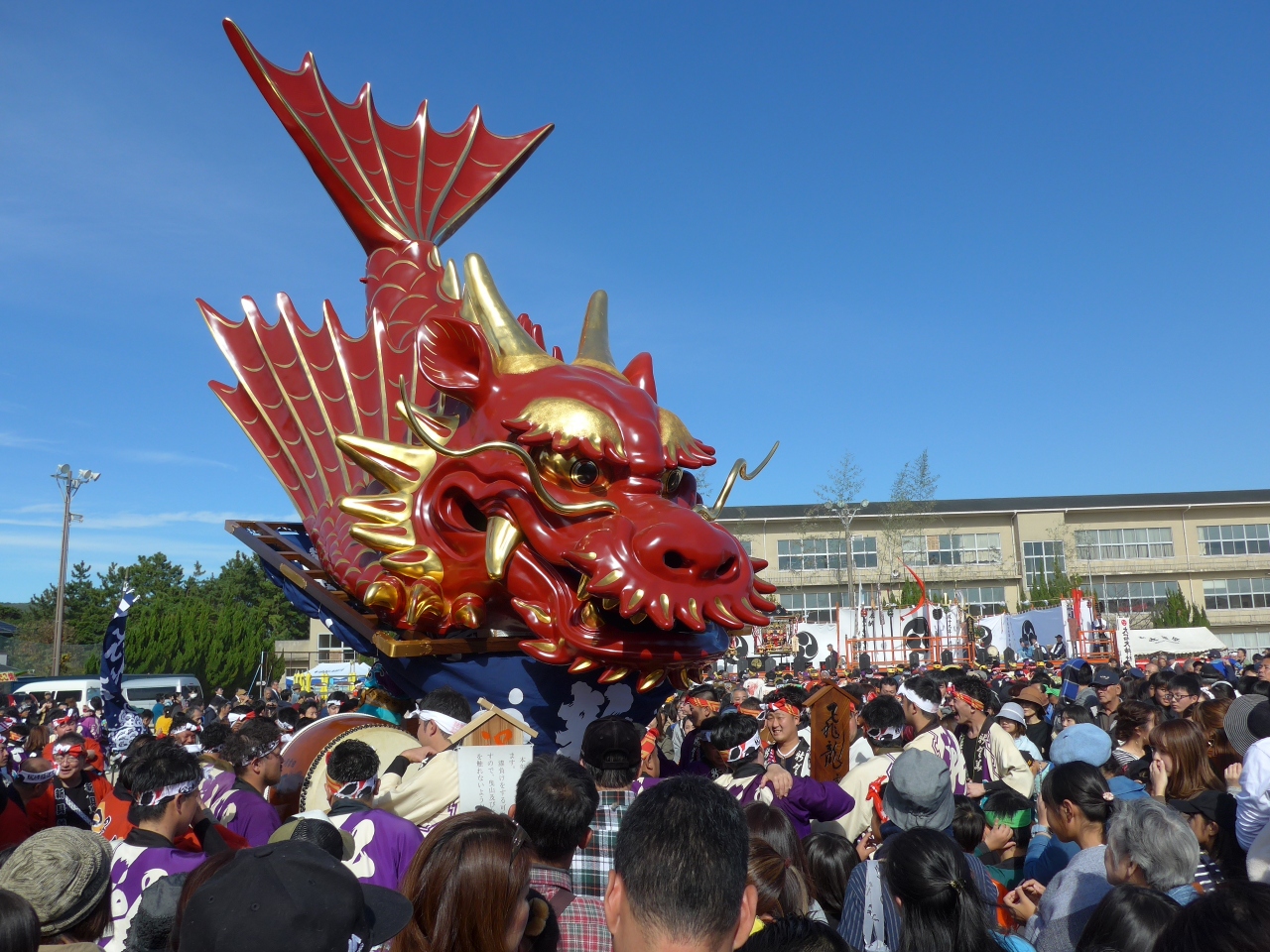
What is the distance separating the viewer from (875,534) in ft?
145

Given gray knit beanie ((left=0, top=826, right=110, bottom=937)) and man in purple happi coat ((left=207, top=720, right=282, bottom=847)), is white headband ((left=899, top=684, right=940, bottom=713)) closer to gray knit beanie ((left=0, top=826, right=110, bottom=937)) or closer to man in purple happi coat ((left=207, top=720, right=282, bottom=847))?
man in purple happi coat ((left=207, top=720, right=282, bottom=847))

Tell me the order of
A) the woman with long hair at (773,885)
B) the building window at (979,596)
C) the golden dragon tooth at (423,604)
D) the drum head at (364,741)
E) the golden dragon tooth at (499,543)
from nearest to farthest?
the woman with long hair at (773,885), the drum head at (364,741), the golden dragon tooth at (499,543), the golden dragon tooth at (423,604), the building window at (979,596)

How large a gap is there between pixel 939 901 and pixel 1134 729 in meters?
4.06

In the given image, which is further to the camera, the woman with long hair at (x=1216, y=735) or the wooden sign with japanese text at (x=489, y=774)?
the woman with long hair at (x=1216, y=735)

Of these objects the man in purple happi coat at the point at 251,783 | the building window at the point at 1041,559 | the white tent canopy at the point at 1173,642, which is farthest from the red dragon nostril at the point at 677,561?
the building window at the point at 1041,559

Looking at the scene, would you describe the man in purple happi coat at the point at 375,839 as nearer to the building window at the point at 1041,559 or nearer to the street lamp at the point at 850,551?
the street lamp at the point at 850,551

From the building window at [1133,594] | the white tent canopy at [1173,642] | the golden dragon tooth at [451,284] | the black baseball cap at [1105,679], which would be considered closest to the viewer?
the golden dragon tooth at [451,284]

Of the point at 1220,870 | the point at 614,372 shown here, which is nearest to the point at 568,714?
the point at 614,372

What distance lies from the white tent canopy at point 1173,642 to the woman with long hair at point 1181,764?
26094mm

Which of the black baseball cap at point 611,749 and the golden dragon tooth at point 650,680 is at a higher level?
the golden dragon tooth at point 650,680

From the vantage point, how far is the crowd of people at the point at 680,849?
1818mm

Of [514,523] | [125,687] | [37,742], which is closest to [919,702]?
[514,523]

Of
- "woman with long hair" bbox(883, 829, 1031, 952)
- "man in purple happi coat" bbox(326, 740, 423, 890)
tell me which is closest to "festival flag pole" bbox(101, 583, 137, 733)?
"man in purple happi coat" bbox(326, 740, 423, 890)

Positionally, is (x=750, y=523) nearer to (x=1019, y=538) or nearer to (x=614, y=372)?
(x=1019, y=538)
